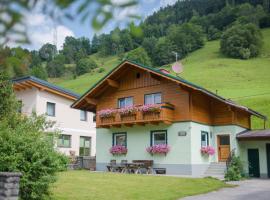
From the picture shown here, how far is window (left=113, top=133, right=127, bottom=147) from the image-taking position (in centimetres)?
2484

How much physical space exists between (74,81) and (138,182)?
2511 inches

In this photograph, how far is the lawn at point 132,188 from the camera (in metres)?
12.5

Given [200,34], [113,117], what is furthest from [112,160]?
[200,34]

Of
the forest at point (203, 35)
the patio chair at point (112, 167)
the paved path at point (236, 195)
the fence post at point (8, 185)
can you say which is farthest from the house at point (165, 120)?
the forest at point (203, 35)

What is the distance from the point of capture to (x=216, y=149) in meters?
24.3

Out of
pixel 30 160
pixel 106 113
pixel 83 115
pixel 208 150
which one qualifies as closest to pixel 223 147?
pixel 208 150

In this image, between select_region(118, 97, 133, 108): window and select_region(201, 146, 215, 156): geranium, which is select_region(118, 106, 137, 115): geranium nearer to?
select_region(118, 97, 133, 108): window

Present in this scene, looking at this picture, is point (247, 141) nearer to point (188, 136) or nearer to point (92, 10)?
point (188, 136)

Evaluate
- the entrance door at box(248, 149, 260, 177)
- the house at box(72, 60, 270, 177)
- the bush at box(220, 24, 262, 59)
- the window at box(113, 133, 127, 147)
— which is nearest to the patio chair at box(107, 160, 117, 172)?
the house at box(72, 60, 270, 177)

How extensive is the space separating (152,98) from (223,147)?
559 centimetres

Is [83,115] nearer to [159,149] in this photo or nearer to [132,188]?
[159,149]

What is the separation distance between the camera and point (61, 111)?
98.6ft

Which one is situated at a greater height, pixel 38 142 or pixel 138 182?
pixel 38 142

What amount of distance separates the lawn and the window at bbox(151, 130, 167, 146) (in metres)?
5.48
